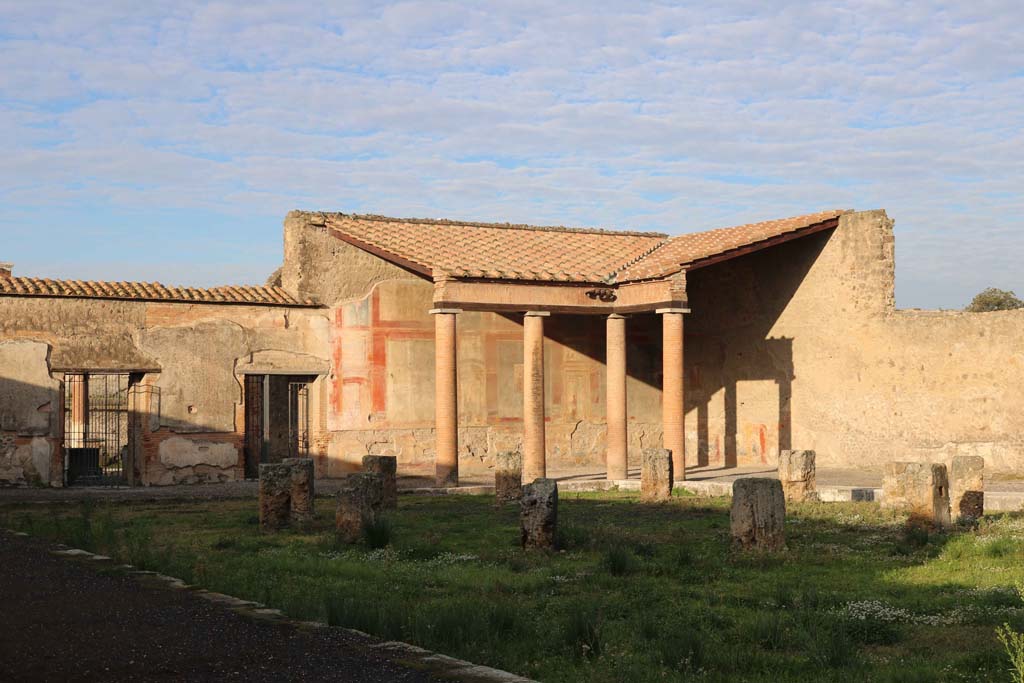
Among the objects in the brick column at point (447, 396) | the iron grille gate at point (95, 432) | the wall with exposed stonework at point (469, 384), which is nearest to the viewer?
the brick column at point (447, 396)

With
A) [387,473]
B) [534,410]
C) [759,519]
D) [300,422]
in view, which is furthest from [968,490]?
[300,422]

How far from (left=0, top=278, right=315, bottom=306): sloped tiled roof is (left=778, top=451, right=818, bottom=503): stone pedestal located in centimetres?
886

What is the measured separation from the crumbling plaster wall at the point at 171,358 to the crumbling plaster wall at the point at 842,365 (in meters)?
7.96

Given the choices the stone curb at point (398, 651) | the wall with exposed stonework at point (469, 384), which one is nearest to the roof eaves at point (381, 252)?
the wall with exposed stonework at point (469, 384)

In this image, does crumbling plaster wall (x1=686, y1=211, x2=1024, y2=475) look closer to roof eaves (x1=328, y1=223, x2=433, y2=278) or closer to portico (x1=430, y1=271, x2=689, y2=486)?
portico (x1=430, y1=271, x2=689, y2=486)

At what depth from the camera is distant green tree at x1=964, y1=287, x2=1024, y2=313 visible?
41250 mm

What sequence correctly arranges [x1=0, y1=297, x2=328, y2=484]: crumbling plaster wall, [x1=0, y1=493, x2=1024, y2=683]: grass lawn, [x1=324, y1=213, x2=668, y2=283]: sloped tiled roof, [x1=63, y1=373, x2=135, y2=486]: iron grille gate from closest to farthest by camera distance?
[x1=0, y1=493, x2=1024, y2=683]: grass lawn < [x1=0, y1=297, x2=328, y2=484]: crumbling plaster wall < [x1=324, y1=213, x2=668, y2=283]: sloped tiled roof < [x1=63, y1=373, x2=135, y2=486]: iron grille gate

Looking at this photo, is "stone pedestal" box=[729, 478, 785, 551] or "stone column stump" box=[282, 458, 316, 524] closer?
"stone pedestal" box=[729, 478, 785, 551]

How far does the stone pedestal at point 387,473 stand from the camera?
567 inches

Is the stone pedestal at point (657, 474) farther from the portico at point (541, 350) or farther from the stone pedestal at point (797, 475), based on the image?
the portico at point (541, 350)

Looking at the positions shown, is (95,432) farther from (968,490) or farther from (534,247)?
(968,490)

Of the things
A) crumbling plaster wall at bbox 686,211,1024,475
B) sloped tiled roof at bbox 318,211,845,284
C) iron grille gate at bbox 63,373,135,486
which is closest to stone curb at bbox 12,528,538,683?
iron grille gate at bbox 63,373,135,486

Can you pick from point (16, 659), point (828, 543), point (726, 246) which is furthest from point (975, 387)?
point (16, 659)

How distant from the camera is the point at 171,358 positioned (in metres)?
18.3
